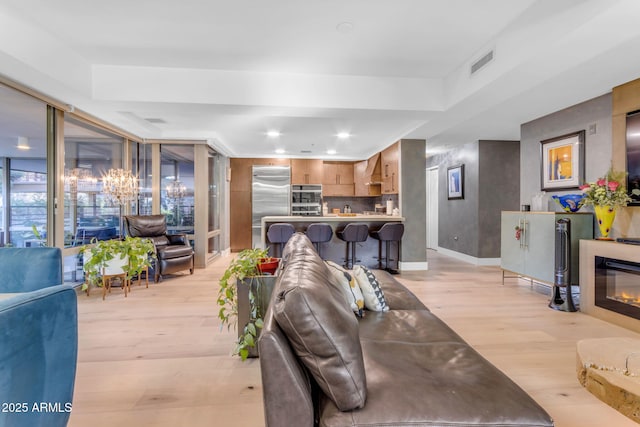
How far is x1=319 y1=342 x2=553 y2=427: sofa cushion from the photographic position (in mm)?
1045

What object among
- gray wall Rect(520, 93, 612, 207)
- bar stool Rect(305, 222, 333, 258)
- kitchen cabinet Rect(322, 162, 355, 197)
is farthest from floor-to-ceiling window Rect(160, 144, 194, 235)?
gray wall Rect(520, 93, 612, 207)

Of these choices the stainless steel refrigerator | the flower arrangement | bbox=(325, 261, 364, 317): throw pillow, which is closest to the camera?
bbox=(325, 261, 364, 317): throw pillow

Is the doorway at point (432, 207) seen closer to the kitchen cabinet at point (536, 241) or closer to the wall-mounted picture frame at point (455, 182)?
the wall-mounted picture frame at point (455, 182)

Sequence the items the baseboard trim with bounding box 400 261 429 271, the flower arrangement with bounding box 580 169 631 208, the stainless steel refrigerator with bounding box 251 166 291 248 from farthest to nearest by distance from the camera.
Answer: the stainless steel refrigerator with bounding box 251 166 291 248 < the baseboard trim with bounding box 400 261 429 271 < the flower arrangement with bounding box 580 169 631 208

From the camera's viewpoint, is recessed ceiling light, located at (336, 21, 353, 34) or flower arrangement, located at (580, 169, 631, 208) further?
flower arrangement, located at (580, 169, 631, 208)

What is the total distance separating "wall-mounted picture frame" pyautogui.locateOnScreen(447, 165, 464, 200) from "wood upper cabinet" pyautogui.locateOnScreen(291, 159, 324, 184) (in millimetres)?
3061

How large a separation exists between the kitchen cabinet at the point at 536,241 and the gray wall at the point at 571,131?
538 millimetres

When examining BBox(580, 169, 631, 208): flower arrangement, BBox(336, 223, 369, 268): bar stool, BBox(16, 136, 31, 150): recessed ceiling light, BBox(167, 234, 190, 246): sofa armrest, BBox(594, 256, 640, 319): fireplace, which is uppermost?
BBox(16, 136, 31, 150): recessed ceiling light

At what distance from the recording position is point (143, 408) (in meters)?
1.78

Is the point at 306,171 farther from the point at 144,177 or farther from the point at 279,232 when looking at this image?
the point at 144,177

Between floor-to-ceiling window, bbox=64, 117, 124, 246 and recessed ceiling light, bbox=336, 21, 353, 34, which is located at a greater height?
recessed ceiling light, bbox=336, 21, 353, 34

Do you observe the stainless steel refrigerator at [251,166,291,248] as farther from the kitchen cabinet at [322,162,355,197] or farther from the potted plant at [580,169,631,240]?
the potted plant at [580,169,631,240]

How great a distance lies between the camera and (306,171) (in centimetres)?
787

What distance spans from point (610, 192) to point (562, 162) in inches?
43.1
